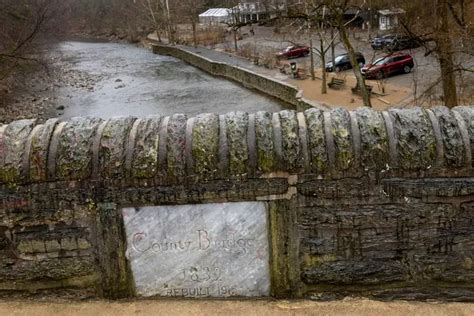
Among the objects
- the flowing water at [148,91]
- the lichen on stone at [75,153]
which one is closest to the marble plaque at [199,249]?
the lichen on stone at [75,153]

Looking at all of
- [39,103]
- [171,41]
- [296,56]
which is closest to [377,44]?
[296,56]

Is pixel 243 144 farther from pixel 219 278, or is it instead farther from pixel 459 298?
pixel 459 298

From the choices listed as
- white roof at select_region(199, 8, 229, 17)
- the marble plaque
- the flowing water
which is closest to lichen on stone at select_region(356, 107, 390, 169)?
the marble plaque

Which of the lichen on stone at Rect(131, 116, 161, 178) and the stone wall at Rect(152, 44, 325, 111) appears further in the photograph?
the stone wall at Rect(152, 44, 325, 111)

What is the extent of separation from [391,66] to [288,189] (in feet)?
85.5

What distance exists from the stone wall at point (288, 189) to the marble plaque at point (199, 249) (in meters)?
0.08

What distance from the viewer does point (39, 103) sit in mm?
30438

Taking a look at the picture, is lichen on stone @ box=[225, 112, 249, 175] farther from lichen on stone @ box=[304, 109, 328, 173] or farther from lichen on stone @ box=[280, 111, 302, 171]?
lichen on stone @ box=[304, 109, 328, 173]

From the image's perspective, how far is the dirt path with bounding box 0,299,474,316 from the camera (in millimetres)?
3781

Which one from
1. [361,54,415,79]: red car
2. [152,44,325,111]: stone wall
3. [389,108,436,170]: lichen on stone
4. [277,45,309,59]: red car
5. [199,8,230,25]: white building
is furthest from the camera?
[199,8,230,25]: white building

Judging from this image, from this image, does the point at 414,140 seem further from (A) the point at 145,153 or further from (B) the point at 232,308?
(A) the point at 145,153

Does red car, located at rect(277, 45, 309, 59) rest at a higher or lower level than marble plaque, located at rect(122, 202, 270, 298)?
lower

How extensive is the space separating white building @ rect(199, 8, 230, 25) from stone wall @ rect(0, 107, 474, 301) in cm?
6021

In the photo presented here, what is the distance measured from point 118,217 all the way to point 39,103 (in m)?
29.0
